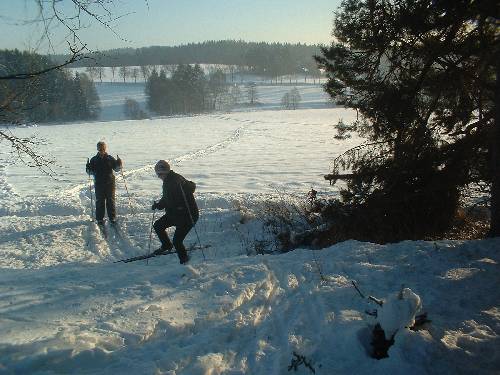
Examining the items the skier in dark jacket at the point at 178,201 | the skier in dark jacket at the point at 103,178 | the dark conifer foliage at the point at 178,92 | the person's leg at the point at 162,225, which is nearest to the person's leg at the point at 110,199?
the skier in dark jacket at the point at 103,178

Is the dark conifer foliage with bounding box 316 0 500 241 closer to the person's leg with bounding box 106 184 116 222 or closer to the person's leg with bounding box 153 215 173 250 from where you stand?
the person's leg with bounding box 153 215 173 250

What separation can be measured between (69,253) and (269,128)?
1574 inches

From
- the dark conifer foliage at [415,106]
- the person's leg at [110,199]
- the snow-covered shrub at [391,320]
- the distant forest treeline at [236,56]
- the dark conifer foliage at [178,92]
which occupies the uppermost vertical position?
the distant forest treeline at [236,56]

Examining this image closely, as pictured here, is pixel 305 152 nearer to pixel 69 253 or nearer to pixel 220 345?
pixel 69 253

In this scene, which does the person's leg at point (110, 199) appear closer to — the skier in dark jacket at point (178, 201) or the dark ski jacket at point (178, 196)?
the skier in dark jacket at point (178, 201)

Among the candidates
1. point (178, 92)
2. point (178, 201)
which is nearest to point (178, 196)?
point (178, 201)

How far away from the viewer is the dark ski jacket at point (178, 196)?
7309 millimetres

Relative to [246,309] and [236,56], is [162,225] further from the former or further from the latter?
[236,56]

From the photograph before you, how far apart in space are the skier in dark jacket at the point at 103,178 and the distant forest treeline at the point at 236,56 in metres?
103

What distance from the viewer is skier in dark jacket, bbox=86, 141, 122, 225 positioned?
1061cm

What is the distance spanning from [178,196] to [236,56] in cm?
16213

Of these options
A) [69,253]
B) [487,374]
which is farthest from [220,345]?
[69,253]

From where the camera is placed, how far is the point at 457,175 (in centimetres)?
733

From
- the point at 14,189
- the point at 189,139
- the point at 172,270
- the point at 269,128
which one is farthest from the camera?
the point at 269,128
